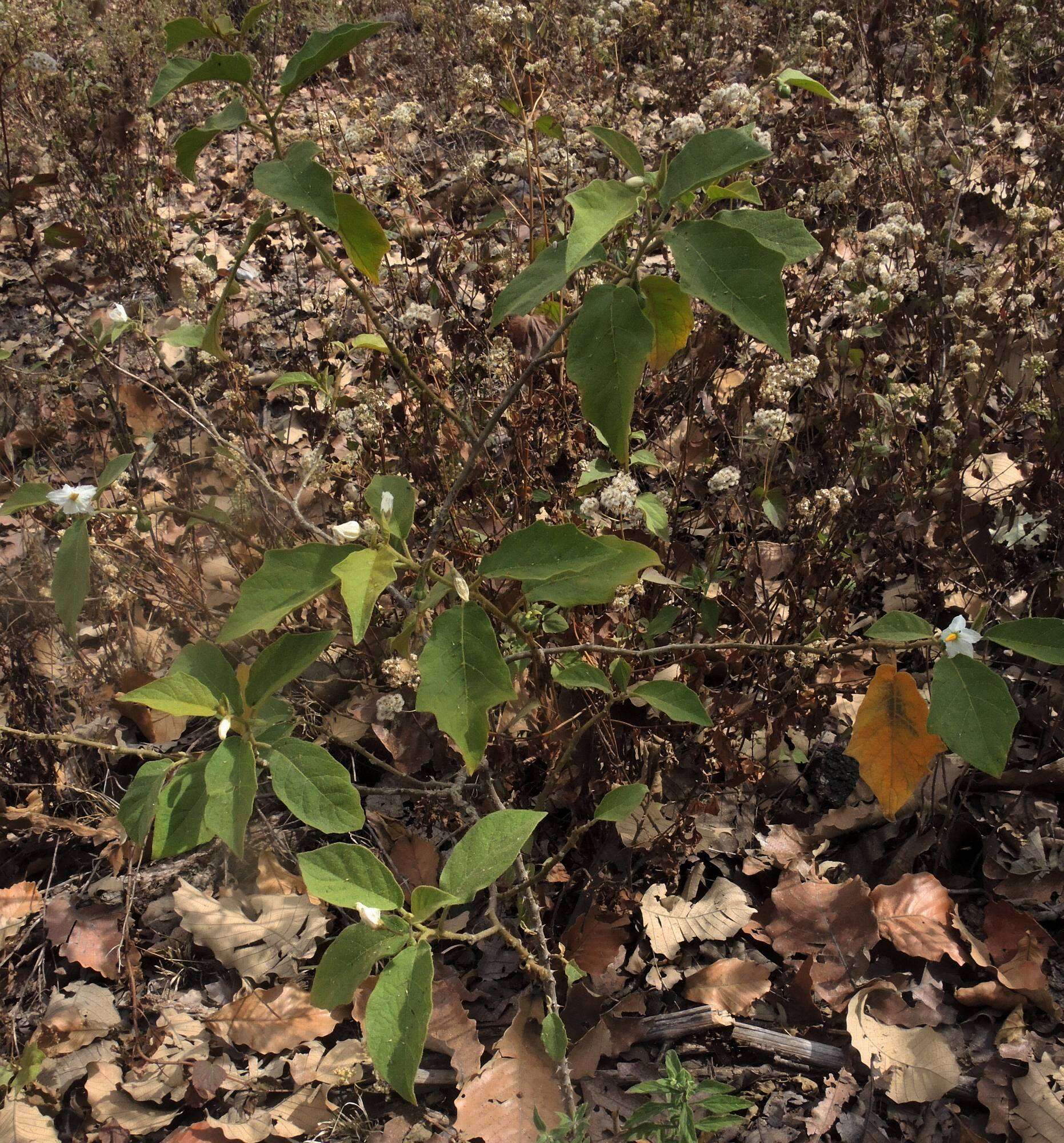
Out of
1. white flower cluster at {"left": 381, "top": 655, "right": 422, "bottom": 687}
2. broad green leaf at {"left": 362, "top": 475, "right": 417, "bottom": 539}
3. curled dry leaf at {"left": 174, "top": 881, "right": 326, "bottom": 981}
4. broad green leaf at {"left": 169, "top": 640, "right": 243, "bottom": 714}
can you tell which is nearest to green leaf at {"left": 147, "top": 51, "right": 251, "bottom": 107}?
broad green leaf at {"left": 362, "top": 475, "right": 417, "bottom": 539}

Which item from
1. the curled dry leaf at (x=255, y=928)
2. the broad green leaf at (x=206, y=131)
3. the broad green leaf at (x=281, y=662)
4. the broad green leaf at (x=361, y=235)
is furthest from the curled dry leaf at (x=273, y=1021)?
the broad green leaf at (x=206, y=131)

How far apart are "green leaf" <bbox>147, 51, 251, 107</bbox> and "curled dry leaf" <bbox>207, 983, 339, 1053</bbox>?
178 cm

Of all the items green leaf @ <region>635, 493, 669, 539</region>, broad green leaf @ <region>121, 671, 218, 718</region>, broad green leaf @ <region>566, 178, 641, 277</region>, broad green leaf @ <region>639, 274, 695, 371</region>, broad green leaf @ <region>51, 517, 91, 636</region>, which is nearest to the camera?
broad green leaf @ <region>566, 178, 641, 277</region>

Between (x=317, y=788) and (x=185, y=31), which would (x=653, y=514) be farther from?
(x=185, y=31)

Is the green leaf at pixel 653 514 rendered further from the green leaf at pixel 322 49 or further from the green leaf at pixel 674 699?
the green leaf at pixel 322 49

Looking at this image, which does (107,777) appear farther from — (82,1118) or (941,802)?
(941,802)

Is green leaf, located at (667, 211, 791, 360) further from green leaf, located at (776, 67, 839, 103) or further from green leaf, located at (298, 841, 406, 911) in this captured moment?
green leaf, located at (298, 841, 406, 911)

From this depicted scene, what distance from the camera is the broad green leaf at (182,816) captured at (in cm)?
126

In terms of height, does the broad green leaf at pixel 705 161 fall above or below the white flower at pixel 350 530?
above

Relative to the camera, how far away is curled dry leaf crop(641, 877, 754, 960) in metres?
1.88

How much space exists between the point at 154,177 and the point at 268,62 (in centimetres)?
88

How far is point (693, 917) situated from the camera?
192 centimetres

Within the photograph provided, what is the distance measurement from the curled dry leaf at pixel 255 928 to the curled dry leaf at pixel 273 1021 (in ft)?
0.20

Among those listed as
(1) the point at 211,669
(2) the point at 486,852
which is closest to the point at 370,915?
(2) the point at 486,852
